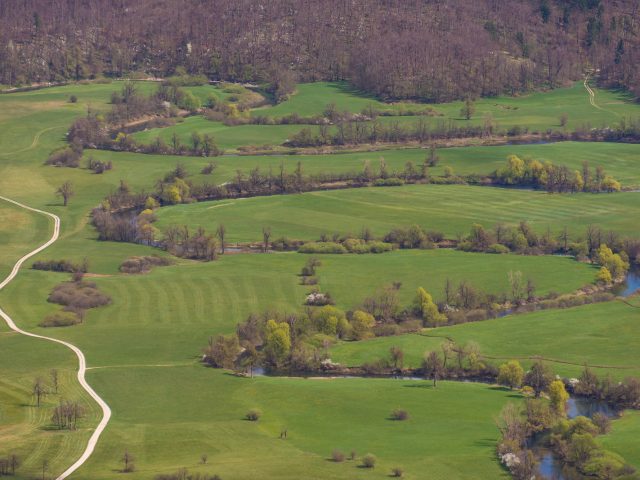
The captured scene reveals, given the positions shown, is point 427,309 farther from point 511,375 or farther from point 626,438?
point 626,438

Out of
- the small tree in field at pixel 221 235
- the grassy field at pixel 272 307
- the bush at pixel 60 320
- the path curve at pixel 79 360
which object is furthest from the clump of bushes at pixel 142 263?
the bush at pixel 60 320

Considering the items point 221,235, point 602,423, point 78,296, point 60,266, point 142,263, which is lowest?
point 60,266

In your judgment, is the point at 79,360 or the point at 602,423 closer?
the point at 602,423

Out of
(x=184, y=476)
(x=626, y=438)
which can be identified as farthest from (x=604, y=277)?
(x=184, y=476)

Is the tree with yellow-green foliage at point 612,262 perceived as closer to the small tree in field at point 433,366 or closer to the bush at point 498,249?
the bush at point 498,249

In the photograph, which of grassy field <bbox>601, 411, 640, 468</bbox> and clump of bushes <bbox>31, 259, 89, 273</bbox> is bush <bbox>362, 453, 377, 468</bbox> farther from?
clump of bushes <bbox>31, 259, 89, 273</bbox>

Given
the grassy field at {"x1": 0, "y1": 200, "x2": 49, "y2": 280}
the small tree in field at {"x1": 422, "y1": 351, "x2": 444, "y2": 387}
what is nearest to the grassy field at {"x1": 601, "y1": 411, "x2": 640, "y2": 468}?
the small tree in field at {"x1": 422, "y1": 351, "x2": 444, "y2": 387}
